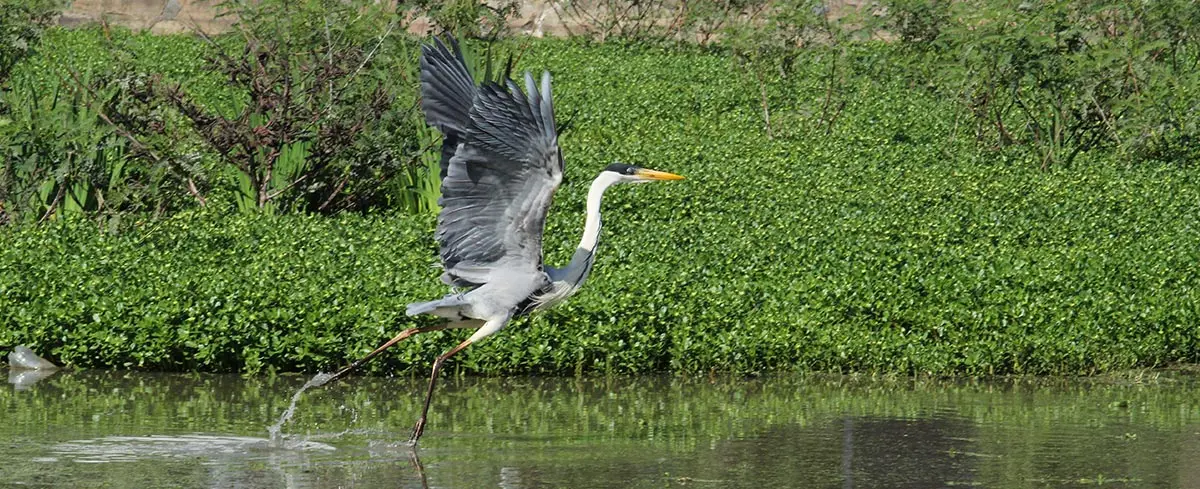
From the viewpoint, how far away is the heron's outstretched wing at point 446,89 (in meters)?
6.55

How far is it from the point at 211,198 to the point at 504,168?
5940 millimetres

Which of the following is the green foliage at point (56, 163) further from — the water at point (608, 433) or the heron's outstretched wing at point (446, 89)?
the heron's outstretched wing at point (446, 89)

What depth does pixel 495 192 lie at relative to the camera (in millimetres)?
6539

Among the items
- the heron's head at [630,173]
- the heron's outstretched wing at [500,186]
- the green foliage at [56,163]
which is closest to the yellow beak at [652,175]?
the heron's head at [630,173]

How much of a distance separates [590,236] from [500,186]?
49cm

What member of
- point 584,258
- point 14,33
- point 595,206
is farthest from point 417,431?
point 14,33

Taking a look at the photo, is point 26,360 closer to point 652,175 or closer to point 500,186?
point 500,186

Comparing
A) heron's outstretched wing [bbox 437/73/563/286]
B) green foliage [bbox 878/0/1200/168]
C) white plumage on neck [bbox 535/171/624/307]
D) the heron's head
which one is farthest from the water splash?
green foliage [bbox 878/0/1200/168]

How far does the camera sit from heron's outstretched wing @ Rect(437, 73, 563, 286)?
621 centimetres

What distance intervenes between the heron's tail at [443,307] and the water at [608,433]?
0.47 meters

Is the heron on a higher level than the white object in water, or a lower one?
higher

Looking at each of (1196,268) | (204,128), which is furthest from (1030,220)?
(204,128)

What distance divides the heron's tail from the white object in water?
242cm

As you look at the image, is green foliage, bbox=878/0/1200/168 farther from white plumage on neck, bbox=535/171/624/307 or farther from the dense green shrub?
white plumage on neck, bbox=535/171/624/307
